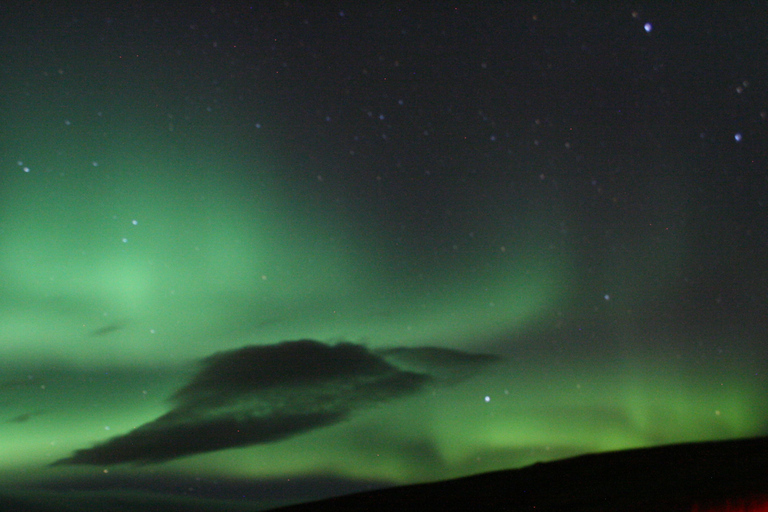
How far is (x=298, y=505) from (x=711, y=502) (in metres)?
4.80

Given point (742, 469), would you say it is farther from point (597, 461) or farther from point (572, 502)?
point (572, 502)

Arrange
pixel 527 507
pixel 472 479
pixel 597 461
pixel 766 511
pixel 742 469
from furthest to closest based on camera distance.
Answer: pixel 597 461 → pixel 472 479 → pixel 742 469 → pixel 766 511 → pixel 527 507

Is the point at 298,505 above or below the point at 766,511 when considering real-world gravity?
above

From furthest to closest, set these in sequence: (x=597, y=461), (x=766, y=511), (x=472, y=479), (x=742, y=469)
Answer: (x=597, y=461) < (x=472, y=479) < (x=742, y=469) < (x=766, y=511)

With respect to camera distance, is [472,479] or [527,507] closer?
[527,507]

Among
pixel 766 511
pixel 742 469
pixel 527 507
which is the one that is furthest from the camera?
pixel 742 469

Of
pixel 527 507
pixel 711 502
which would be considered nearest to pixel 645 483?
pixel 711 502

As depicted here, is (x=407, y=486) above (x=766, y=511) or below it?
above

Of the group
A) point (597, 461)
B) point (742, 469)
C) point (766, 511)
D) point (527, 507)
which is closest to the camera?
point (527, 507)

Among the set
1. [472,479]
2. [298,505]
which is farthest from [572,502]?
[298,505]

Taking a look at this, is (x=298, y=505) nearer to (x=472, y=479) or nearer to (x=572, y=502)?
(x=472, y=479)

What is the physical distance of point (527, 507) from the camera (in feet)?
22.7

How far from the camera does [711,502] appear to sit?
7156mm

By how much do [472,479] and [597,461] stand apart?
1.92 m
